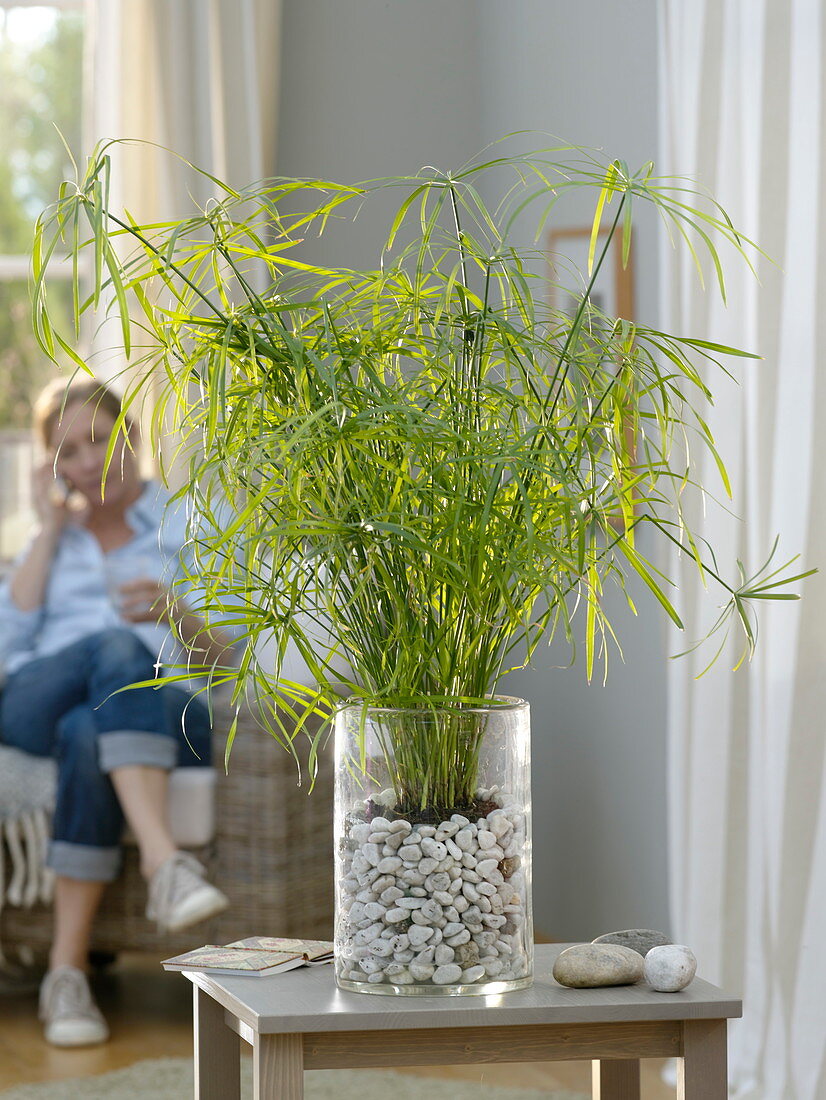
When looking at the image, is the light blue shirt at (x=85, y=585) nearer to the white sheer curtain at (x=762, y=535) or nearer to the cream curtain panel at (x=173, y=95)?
the cream curtain panel at (x=173, y=95)

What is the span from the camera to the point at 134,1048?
265 centimetres

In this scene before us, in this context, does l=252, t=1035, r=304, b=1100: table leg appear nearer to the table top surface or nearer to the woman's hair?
the table top surface

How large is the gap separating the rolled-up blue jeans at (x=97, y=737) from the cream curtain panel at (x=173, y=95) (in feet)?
3.35

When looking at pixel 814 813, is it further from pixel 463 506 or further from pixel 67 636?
pixel 67 636

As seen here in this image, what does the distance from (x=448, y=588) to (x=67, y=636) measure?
2.11 meters

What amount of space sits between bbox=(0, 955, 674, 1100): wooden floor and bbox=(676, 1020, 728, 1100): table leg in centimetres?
125

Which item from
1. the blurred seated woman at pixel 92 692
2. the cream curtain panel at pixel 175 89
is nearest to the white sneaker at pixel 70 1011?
the blurred seated woman at pixel 92 692

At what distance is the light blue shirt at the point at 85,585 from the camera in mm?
3090

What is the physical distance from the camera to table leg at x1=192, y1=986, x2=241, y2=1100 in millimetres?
1277

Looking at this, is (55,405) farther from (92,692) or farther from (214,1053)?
(214,1053)

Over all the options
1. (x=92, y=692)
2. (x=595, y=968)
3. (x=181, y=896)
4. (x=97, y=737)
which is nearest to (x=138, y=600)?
(x=92, y=692)

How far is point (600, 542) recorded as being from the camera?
127 inches

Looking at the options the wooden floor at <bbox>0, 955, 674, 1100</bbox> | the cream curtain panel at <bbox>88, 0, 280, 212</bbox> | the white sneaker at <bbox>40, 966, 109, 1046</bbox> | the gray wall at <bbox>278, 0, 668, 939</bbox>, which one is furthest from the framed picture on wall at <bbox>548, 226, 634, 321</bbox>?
the white sneaker at <bbox>40, 966, 109, 1046</bbox>

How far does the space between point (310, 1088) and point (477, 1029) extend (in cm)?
149
